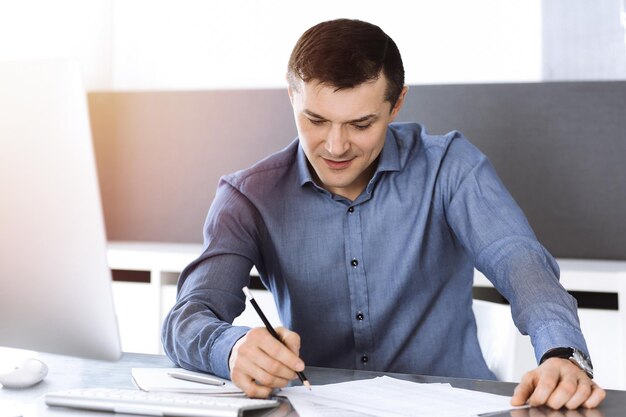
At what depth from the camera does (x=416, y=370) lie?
72.4 inches

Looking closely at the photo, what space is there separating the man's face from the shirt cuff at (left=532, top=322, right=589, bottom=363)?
56 centimetres

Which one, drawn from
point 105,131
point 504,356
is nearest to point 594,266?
point 504,356

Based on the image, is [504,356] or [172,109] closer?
[504,356]

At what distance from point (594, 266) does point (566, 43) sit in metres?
0.82

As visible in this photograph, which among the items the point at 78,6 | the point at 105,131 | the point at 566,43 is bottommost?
the point at 105,131

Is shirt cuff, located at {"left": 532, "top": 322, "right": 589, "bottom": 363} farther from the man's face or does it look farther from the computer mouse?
the computer mouse

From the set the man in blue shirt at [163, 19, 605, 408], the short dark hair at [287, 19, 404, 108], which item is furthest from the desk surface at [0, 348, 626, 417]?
the short dark hair at [287, 19, 404, 108]

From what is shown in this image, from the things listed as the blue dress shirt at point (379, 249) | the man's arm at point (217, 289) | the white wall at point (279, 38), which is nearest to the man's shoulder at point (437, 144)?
the blue dress shirt at point (379, 249)

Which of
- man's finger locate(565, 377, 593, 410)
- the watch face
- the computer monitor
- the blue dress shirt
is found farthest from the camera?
the blue dress shirt

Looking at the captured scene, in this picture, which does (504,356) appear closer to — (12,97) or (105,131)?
(12,97)

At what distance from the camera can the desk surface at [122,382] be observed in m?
1.10

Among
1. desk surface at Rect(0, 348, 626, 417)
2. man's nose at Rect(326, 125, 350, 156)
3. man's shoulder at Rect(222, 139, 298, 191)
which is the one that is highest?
man's nose at Rect(326, 125, 350, 156)

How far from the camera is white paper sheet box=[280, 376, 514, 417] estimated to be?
3.55ft

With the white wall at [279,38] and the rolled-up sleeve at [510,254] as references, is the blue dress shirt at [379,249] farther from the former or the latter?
the white wall at [279,38]
